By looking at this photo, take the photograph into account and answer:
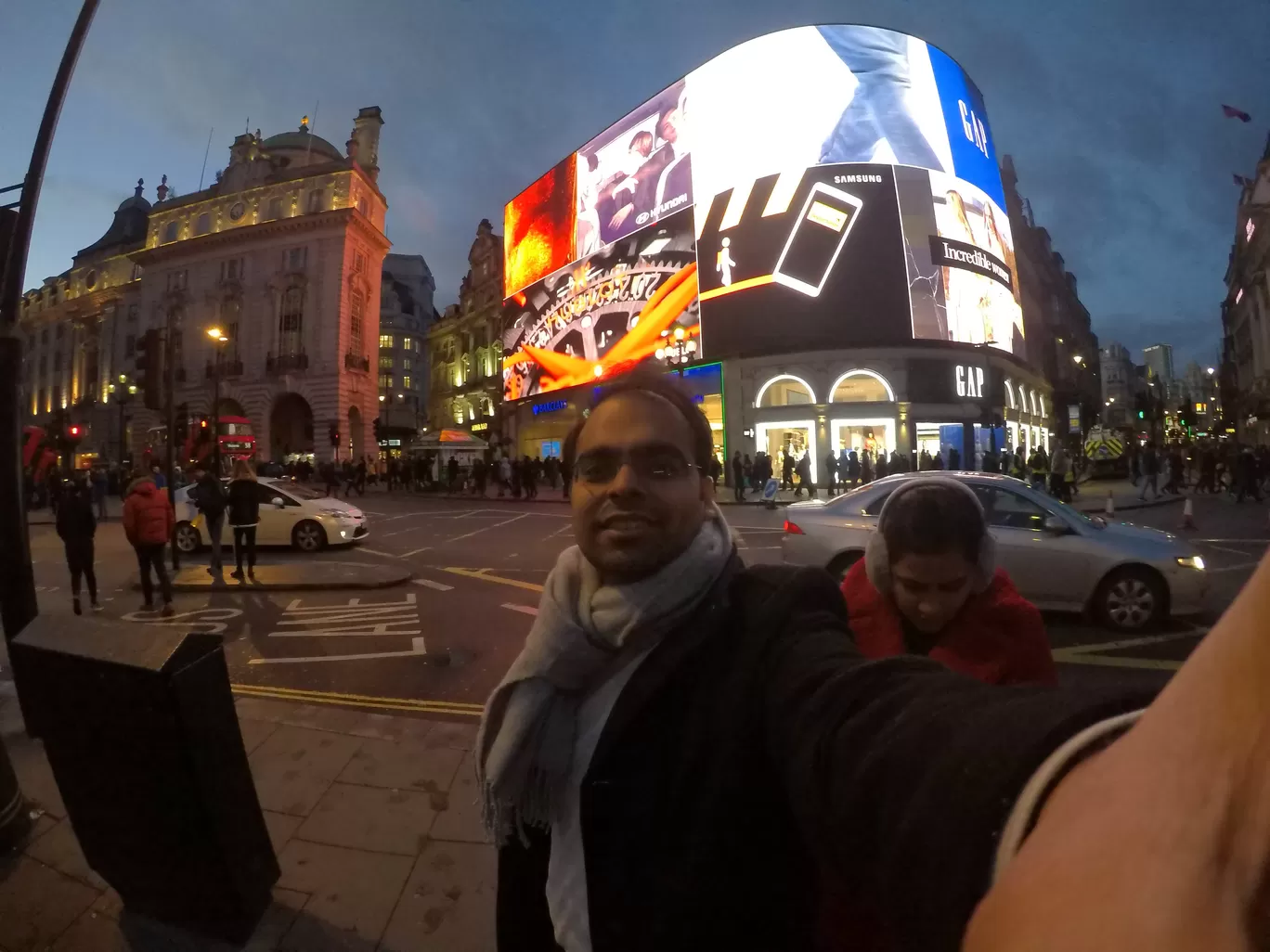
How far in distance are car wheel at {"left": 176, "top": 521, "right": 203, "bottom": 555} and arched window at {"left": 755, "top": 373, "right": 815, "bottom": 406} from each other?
2036 cm

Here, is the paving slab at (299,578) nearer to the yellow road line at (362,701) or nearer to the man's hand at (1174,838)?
the yellow road line at (362,701)

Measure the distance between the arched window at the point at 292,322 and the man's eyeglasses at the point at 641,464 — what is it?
46653 millimetres

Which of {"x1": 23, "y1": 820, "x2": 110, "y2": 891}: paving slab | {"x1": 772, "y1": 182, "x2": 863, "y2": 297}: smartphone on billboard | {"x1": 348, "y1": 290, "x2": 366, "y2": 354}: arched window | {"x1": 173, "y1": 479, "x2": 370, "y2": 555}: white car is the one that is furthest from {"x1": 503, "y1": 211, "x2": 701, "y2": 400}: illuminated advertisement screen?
{"x1": 23, "y1": 820, "x2": 110, "y2": 891}: paving slab

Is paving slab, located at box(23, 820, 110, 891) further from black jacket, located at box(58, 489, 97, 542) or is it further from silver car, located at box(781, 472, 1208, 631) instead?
black jacket, located at box(58, 489, 97, 542)

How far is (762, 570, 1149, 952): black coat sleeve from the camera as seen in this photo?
654mm

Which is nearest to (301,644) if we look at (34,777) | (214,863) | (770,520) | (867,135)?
(34,777)

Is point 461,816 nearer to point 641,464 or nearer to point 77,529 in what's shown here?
point 641,464

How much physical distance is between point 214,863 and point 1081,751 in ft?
8.81

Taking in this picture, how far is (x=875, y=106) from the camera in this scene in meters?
25.0

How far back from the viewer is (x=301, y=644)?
604cm

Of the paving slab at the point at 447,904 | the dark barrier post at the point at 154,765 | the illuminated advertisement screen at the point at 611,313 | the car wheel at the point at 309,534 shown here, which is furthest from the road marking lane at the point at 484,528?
the dark barrier post at the point at 154,765

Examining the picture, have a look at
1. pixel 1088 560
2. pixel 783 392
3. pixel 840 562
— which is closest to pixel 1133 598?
pixel 1088 560

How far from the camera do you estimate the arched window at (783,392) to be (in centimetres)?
2581

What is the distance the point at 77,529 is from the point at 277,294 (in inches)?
1624
